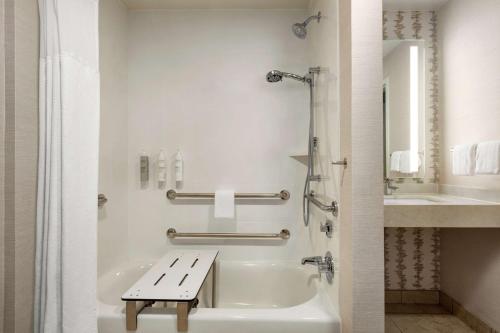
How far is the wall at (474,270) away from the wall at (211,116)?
45.9 inches

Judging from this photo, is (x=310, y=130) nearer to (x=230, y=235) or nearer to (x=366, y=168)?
(x=366, y=168)

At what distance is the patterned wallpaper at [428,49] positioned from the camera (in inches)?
84.0

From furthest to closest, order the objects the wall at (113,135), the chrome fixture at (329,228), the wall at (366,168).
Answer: the wall at (113,135) → the chrome fixture at (329,228) → the wall at (366,168)

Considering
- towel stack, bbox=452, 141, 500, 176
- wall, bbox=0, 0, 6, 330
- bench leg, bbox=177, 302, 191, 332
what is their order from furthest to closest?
1. towel stack, bbox=452, 141, 500, 176
2. bench leg, bbox=177, 302, 191, 332
3. wall, bbox=0, 0, 6, 330

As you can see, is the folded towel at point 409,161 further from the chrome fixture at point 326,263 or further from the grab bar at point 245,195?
the chrome fixture at point 326,263

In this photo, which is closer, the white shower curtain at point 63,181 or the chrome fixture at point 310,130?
the white shower curtain at point 63,181

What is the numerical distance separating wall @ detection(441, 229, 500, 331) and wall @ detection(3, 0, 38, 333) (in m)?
2.36

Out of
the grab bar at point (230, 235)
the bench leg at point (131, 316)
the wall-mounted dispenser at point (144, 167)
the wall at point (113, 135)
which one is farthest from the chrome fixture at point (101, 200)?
the bench leg at point (131, 316)

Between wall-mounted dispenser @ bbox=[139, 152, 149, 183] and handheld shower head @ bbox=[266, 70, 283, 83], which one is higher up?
handheld shower head @ bbox=[266, 70, 283, 83]

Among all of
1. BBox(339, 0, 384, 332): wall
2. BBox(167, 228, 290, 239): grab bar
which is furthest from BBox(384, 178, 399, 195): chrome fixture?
BBox(339, 0, 384, 332): wall

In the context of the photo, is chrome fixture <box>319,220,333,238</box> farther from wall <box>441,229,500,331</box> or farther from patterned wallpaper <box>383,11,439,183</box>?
wall <box>441,229,500,331</box>

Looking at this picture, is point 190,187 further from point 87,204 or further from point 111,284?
point 87,204

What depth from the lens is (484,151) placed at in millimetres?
1659

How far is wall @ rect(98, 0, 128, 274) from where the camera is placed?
1869 mm
